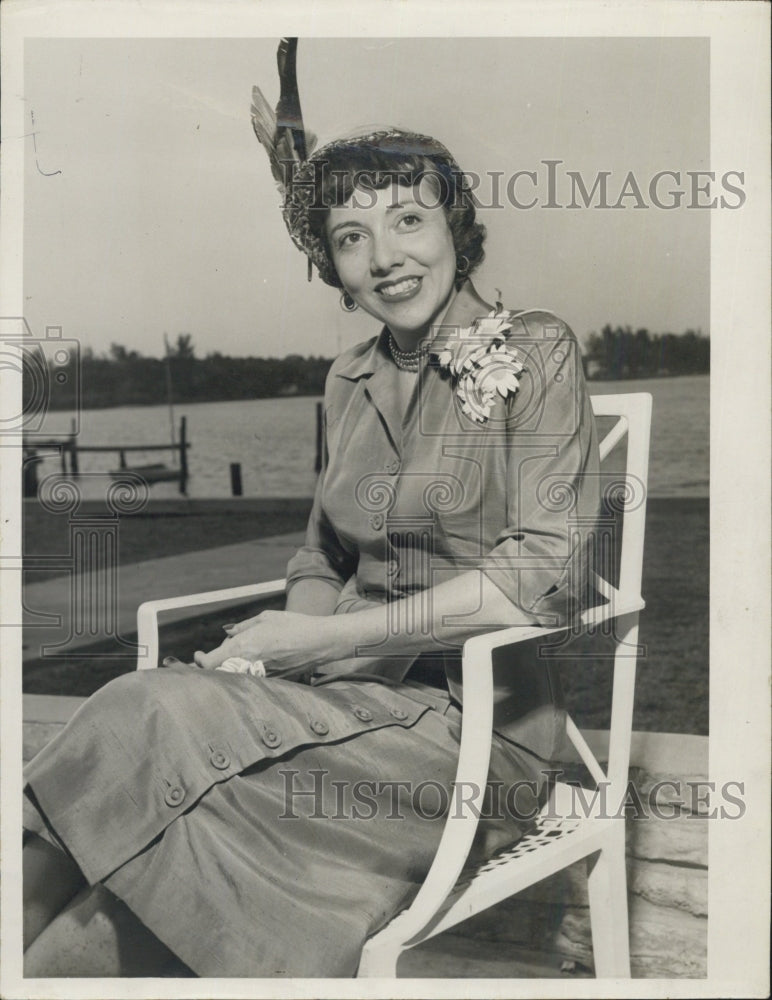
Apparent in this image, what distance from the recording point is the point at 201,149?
2.35 metres

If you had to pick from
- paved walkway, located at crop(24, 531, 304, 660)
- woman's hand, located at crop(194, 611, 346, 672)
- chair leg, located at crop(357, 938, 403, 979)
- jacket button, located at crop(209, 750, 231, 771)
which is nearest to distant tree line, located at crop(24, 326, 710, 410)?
paved walkway, located at crop(24, 531, 304, 660)

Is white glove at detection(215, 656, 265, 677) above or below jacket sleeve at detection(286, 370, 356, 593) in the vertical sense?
below

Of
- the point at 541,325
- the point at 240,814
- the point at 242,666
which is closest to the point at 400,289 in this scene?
the point at 541,325

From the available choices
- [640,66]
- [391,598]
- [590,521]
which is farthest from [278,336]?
[640,66]

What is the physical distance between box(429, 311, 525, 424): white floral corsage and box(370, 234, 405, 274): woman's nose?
7.3 inches

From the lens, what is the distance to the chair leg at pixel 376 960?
1.82 metres

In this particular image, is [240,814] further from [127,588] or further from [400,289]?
[400,289]

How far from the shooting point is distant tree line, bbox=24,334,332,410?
7.97ft

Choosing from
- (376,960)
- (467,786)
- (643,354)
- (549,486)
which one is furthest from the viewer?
(643,354)

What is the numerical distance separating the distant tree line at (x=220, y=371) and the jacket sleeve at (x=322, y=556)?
0.46 feet

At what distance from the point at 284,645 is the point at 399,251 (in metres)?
0.88

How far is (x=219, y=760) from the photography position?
6.14 ft

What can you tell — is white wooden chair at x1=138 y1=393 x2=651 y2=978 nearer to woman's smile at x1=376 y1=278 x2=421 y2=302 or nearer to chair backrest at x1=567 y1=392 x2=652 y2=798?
chair backrest at x1=567 y1=392 x2=652 y2=798

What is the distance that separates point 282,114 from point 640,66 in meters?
0.81
